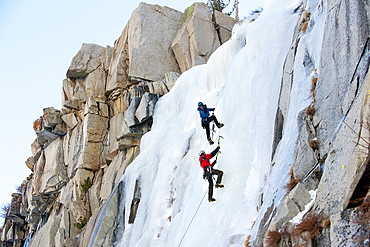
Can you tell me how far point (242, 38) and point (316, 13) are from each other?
5742 mm

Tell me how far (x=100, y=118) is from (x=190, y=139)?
9.41 m

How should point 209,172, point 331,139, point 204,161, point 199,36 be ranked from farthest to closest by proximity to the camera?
point 199,36 < point 204,161 < point 209,172 < point 331,139

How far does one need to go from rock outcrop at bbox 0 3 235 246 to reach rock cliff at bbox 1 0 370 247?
6cm

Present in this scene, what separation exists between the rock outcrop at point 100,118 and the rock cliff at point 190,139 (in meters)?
0.06

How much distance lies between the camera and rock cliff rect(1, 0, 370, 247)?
604cm

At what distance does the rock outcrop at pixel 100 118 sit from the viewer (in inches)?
808

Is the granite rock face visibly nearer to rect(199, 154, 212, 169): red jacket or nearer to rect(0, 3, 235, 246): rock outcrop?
rect(199, 154, 212, 169): red jacket

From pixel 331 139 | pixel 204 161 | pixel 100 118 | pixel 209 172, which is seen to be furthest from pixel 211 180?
pixel 100 118

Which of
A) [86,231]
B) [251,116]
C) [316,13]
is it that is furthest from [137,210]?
[316,13]

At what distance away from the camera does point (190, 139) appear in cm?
1434

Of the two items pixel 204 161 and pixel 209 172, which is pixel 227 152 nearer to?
pixel 204 161

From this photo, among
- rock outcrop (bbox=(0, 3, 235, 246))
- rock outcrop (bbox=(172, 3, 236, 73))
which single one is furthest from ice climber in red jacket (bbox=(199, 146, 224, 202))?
rock outcrop (bbox=(172, 3, 236, 73))

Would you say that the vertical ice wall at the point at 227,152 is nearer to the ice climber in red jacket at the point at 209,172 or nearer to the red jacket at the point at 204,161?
the ice climber in red jacket at the point at 209,172

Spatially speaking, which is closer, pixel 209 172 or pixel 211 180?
pixel 211 180
